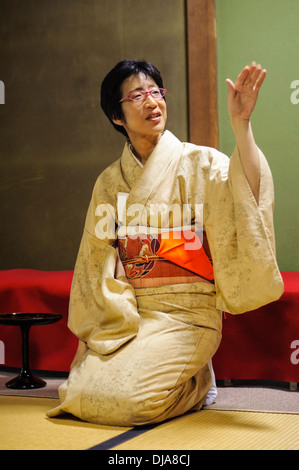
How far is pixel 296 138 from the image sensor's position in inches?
156

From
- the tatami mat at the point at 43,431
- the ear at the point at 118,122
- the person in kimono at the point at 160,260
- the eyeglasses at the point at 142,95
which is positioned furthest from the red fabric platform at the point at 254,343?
the eyeglasses at the point at 142,95

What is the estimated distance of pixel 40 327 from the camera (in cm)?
350

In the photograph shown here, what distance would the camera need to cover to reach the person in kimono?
2.33 m

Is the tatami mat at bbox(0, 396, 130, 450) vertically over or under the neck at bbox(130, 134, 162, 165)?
under

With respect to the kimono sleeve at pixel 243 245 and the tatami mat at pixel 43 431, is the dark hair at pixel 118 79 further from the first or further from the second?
the tatami mat at pixel 43 431

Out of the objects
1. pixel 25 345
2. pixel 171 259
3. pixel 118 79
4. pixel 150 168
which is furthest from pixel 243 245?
pixel 25 345

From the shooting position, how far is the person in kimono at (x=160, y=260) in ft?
7.63

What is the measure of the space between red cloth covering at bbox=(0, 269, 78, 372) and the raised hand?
1.57 meters

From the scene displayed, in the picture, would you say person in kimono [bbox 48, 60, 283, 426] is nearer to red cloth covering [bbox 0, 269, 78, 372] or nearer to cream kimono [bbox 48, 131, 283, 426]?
cream kimono [bbox 48, 131, 283, 426]

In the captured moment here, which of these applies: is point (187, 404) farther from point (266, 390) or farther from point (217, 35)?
point (217, 35)

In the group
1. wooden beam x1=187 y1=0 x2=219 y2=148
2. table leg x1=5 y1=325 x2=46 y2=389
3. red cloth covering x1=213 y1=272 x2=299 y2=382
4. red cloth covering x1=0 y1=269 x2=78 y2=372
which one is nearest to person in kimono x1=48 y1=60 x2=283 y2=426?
red cloth covering x1=213 y1=272 x2=299 y2=382

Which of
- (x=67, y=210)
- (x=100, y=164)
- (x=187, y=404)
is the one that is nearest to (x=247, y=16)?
(x=100, y=164)

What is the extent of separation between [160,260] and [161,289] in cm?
13

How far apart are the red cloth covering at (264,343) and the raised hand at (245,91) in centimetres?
105
